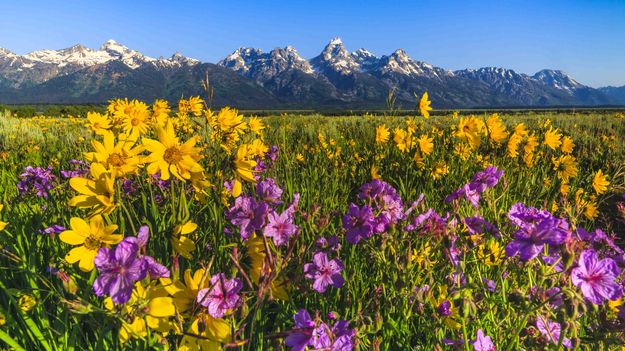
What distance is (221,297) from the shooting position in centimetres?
102

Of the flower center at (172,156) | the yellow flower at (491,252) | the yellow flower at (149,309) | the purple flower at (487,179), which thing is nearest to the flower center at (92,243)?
the yellow flower at (149,309)

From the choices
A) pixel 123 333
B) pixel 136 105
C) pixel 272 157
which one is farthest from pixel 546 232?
pixel 136 105

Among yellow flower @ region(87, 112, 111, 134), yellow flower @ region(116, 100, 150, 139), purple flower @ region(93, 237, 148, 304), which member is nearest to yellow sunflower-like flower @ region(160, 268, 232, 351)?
purple flower @ region(93, 237, 148, 304)

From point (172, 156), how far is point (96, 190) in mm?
334

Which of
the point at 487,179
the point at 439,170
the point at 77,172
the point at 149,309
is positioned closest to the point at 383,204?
the point at 487,179

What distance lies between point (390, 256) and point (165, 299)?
97 centimetres

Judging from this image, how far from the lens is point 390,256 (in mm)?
1665

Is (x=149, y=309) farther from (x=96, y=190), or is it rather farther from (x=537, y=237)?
(x=537, y=237)

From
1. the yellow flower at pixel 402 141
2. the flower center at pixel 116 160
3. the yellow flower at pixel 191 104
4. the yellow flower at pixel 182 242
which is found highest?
the yellow flower at pixel 191 104

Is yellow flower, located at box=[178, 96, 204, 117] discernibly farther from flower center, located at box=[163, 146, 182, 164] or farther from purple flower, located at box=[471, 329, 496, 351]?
purple flower, located at box=[471, 329, 496, 351]

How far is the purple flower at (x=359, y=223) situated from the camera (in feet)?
4.96

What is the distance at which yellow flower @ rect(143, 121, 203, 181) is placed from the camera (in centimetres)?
156

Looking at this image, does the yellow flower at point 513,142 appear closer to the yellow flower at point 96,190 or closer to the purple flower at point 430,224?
the purple flower at point 430,224

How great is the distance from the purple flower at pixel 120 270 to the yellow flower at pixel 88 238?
0.26 metres
